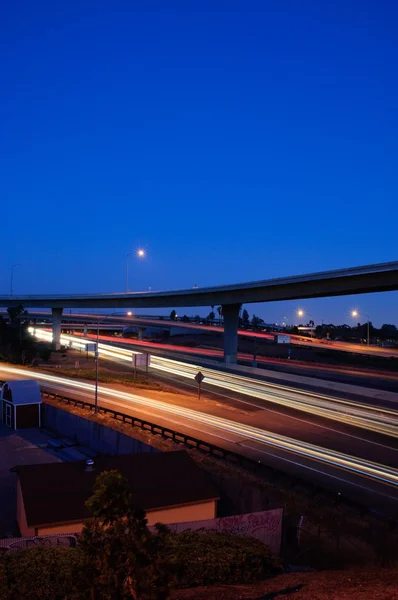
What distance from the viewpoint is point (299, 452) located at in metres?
25.6

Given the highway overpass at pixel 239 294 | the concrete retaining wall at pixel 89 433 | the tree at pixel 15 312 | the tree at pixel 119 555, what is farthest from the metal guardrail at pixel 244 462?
the tree at pixel 15 312

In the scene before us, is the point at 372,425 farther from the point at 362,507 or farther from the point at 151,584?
the point at 151,584

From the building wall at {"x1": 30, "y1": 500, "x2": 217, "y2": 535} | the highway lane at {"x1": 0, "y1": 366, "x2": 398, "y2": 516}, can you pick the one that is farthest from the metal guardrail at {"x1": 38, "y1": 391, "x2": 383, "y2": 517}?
the building wall at {"x1": 30, "y1": 500, "x2": 217, "y2": 535}

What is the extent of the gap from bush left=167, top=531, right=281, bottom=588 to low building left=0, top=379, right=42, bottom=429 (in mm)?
27018

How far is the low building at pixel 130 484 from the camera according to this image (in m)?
16.5

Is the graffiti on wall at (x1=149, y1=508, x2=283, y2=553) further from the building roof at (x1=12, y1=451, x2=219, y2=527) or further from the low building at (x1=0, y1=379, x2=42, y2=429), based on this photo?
the low building at (x1=0, y1=379, x2=42, y2=429)

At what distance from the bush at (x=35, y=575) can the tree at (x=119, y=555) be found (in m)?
4.15

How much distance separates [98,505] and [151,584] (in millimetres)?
1323

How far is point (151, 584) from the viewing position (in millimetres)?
7266

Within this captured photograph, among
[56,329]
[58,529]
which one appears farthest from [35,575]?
[56,329]

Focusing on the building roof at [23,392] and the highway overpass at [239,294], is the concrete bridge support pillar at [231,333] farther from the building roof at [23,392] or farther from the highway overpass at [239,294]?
the building roof at [23,392]

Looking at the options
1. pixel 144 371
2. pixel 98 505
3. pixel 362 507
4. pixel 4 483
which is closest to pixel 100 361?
pixel 144 371

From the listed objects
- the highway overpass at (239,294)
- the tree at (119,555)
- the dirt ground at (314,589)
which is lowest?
the dirt ground at (314,589)

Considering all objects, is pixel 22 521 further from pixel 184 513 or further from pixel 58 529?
pixel 184 513
